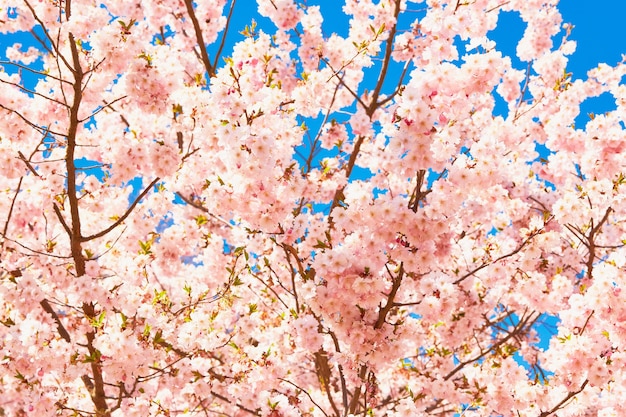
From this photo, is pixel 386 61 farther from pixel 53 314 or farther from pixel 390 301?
pixel 53 314

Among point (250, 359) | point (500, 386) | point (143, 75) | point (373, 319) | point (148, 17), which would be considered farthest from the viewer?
point (148, 17)

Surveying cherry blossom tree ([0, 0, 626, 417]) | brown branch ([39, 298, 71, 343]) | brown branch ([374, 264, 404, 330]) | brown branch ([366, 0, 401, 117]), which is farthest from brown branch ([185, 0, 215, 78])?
brown branch ([374, 264, 404, 330])

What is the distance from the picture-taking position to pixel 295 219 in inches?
236

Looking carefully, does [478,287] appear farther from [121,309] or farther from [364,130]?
[121,309]

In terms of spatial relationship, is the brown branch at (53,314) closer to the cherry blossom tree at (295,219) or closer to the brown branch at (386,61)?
the cherry blossom tree at (295,219)

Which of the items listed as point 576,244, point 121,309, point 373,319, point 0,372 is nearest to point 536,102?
point 576,244

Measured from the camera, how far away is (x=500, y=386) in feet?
25.3

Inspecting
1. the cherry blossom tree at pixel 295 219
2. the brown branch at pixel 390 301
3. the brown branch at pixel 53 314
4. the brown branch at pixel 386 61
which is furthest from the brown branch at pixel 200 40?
the brown branch at pixel 390 301

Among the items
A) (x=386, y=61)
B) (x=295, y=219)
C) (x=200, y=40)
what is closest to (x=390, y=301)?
(x=295, y=219)

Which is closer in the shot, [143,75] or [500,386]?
[143,75]

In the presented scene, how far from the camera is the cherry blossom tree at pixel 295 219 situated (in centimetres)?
538

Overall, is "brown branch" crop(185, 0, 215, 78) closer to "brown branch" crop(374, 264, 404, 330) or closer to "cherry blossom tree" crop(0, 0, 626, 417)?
"cherry blossom tree" crop(0, 0, 626, 417)

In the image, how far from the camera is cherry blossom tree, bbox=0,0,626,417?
538 centimetres

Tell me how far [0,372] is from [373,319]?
4236mm
